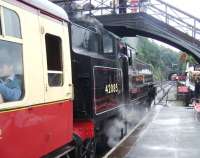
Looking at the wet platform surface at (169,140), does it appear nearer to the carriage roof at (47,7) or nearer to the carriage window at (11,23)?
the carriage roof at (47,7)

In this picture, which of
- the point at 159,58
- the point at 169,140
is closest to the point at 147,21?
the point at 169,140

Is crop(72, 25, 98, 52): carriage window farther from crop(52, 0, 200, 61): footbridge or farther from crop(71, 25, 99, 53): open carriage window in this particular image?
crop(52, 0, 200, 61): footbridge

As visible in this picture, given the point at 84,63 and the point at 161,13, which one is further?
the point at 161,13

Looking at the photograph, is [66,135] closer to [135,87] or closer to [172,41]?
[135,87]

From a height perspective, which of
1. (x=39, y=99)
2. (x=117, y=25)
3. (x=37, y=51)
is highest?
(x=117, y=25)

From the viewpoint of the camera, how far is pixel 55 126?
681 centimetres

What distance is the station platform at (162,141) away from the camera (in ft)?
36.3

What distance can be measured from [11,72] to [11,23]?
54 centimetres

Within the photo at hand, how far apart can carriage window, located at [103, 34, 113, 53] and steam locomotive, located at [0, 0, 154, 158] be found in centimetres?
147

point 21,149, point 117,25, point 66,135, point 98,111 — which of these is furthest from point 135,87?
point 21,149

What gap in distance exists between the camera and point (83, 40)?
10234mm

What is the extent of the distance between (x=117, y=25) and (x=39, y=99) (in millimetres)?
15646

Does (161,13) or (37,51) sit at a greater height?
(161,13)

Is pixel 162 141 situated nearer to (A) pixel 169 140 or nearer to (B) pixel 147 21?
(A) pixel 169 140
